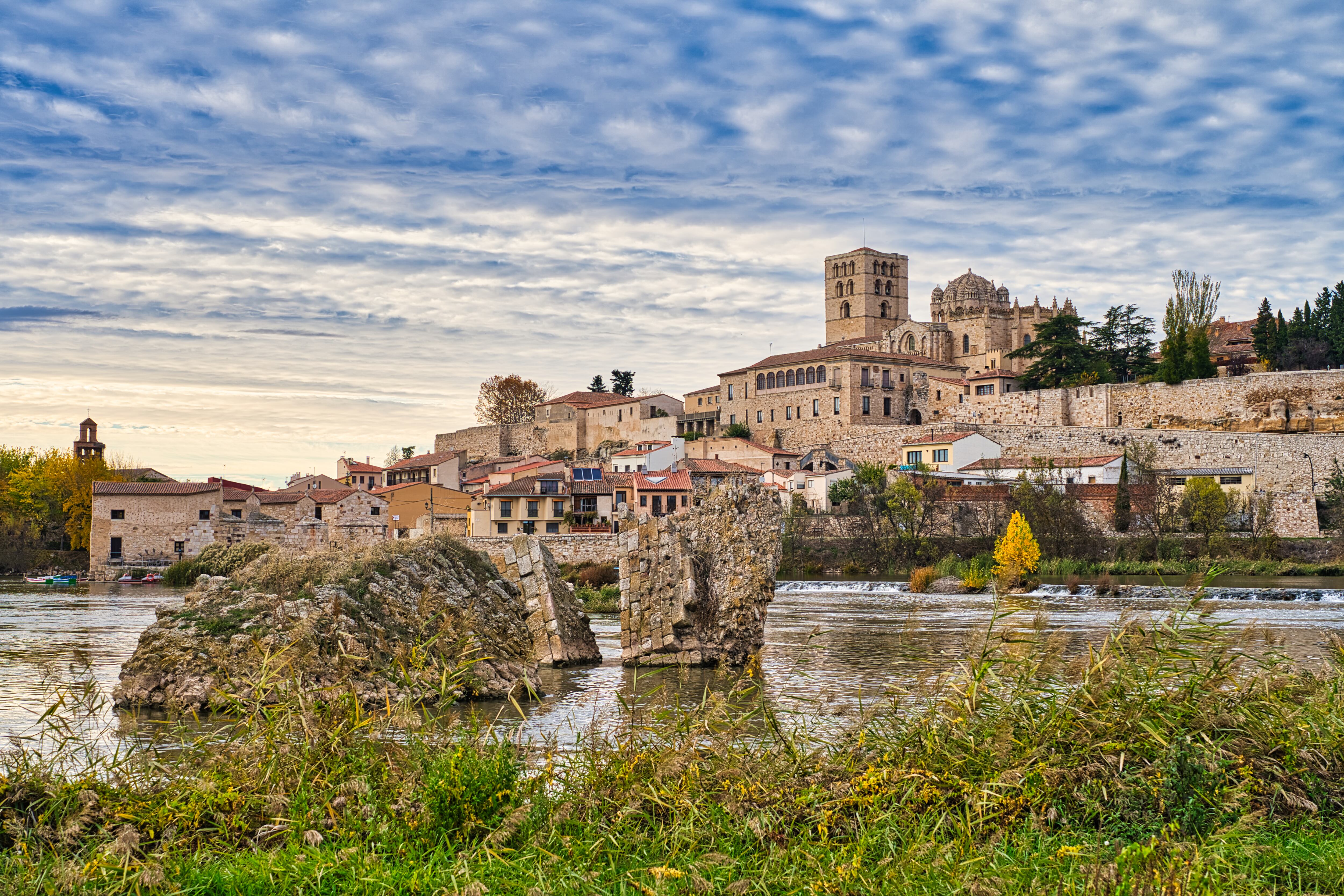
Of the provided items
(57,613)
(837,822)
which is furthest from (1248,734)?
(57,613)

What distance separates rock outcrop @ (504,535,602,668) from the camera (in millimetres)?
13055

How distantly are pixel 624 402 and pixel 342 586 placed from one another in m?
68.3

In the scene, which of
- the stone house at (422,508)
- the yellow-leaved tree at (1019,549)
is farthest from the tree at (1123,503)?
the stone house at (422,508)

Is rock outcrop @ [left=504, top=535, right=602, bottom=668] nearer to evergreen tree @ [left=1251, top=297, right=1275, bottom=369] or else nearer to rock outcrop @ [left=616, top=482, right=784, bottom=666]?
rock outcrop @ [left=616, top=482, right=784, bottom=666]

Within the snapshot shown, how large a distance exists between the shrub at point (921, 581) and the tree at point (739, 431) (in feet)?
124

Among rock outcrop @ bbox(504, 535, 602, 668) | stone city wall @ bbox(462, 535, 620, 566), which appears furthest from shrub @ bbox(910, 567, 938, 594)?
rock outcrop @ bbox(504, 535, 602, 668)

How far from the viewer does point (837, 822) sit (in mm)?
4895

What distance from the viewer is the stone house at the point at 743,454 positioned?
64.6 metres

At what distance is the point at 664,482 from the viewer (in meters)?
52.3

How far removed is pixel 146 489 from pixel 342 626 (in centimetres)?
3745

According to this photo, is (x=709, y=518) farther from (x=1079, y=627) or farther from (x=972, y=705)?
(x=1079, y=627)

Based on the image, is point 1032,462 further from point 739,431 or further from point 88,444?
point 88,444

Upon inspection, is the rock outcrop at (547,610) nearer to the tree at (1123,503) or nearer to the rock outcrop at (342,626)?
the rock outcrop at (342,626)

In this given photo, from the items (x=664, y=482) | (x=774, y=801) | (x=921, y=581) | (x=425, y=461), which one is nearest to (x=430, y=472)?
(x=425, y=461)
